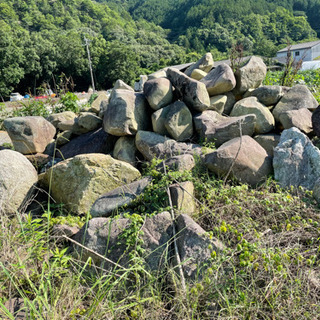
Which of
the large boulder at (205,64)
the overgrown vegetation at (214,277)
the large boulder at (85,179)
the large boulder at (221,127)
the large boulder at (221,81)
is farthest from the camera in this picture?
the large boulder at (205,64)

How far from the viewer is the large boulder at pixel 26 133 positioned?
496 centimetres

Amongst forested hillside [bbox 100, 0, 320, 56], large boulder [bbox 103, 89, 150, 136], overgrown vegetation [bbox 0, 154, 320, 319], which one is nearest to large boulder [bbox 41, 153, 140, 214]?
large boulder [bbox 103, 89, 150, 136]

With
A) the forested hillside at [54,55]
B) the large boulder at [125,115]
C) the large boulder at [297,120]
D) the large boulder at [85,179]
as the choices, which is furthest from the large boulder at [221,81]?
the forested hillside at [54,55]

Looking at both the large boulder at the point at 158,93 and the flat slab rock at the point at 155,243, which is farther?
the large boulder at the point at 158,93

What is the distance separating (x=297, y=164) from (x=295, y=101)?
1.60 metres

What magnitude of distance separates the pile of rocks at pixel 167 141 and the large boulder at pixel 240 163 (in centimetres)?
1

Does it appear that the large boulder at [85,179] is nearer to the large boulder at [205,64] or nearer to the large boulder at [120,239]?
the large boulder at [120,239]

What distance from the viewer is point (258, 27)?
78812mm

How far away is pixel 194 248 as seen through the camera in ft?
8.35

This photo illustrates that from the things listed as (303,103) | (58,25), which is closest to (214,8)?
(58,25)

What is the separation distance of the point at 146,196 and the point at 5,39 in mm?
39339

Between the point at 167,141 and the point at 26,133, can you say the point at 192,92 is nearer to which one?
the point at 167,141

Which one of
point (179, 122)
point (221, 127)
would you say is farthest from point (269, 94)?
point (179, 122)

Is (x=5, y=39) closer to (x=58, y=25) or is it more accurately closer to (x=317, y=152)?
(x=317, y=152)
